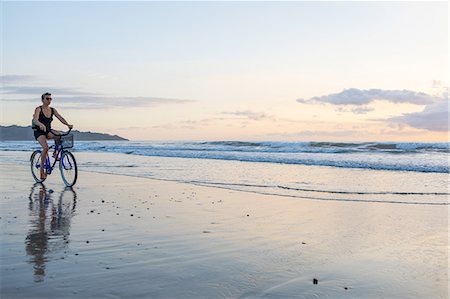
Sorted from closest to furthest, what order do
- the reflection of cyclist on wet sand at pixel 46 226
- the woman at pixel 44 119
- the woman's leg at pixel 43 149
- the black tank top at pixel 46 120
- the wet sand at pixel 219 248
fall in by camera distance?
1. the wet sand at pixel 219 248
2. the reflection of cyclist on wet sand at pixel 46 226
3. the woman at pixel 44 119
4. the black tank top at pixel 46 120
5. the woman's leg at pixel 43 149

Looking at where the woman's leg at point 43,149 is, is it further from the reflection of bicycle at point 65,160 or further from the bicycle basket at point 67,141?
the bicycle basket at point 67,141

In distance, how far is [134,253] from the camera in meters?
→ 5.07

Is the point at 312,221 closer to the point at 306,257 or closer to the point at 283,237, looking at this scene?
the point at 283,237

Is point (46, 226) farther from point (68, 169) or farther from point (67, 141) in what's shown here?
point (67, 141)

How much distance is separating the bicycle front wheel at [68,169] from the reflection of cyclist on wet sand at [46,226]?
55.9 inches

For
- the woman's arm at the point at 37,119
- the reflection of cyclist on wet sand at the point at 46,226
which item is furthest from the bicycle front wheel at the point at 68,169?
the reflection of cyclist on wet sand at the point at 46,226

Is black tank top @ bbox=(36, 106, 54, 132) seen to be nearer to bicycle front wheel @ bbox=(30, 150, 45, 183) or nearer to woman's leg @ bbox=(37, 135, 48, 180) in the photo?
woman's leg @ bbox=(37, 135, 48, 180)

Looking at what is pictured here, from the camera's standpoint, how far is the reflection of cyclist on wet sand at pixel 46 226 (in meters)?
4.85

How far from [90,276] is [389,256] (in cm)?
331

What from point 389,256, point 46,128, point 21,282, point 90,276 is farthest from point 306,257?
point 46,128

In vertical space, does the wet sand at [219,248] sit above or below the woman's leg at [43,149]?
below

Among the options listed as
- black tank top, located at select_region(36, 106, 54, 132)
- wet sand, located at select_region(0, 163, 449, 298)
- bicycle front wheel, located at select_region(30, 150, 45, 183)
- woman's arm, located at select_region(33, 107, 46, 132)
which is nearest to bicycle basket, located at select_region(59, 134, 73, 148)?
black tank top, located at select_region(36, 106, 54, 132)

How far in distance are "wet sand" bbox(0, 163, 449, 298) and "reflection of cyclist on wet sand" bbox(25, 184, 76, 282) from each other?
0.01 meters

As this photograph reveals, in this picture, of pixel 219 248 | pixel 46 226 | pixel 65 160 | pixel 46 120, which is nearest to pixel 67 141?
pixel 65 160
